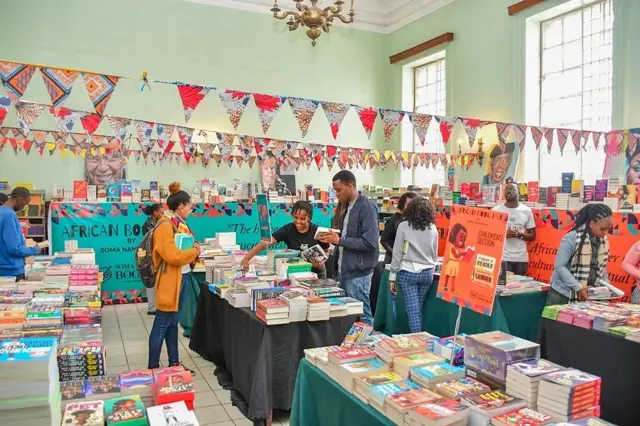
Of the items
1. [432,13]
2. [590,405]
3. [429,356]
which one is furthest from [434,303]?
[432,13]

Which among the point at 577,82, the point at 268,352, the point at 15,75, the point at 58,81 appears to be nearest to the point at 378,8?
the point at 577,82

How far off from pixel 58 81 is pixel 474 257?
3.83 m

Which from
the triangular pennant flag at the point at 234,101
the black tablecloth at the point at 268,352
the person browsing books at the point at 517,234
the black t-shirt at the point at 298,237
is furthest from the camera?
the person browsing books at the point at 517,234

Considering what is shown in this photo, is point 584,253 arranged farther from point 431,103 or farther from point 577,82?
point 431,103

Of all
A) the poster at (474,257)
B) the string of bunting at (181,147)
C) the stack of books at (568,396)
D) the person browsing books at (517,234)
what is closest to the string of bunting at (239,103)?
the person browsing books at (517,234)

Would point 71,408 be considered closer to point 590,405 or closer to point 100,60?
point 590,405

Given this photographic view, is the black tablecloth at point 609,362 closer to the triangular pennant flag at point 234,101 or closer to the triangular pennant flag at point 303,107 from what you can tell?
the triangular pennant flag at point 303,107

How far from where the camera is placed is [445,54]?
10.7m

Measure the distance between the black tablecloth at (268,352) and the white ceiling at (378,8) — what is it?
28.9 feet

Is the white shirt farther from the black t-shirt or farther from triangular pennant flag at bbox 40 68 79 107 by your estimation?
triangular pennant flag at bbox 40 68 79 107

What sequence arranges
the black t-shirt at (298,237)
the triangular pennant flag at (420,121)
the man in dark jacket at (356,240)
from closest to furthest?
the man in dark jacket at (356,240) → the black t-shirt at (298,237) → the triangular pennant flag at (420,121)

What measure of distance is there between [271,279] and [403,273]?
1.25 meters

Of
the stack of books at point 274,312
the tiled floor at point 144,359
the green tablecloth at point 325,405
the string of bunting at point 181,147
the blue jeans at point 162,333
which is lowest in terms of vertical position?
the tiled floor at point 144,359

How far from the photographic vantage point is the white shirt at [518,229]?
5891mm
